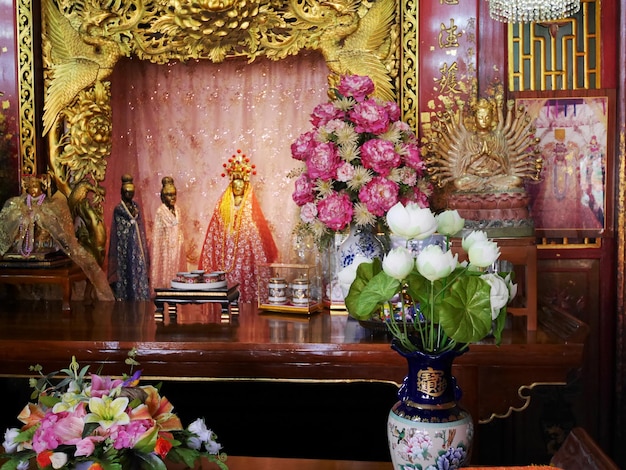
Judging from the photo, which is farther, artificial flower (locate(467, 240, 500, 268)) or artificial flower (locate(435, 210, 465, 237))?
artificial flower (locate(435, 210, 465, 237))

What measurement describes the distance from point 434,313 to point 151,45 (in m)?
2.35

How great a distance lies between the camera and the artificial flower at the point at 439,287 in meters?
1.19

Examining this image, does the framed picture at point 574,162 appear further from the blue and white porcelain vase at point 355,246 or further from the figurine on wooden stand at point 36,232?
the figurine on wooden stand at point 36,232

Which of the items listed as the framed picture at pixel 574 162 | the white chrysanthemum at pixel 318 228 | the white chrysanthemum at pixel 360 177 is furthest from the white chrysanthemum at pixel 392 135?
the framed picture at pixel 574 162

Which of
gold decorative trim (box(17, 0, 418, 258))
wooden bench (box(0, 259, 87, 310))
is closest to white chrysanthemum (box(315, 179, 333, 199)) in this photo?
gold decorative trim (box(17, 0, 418, 258))

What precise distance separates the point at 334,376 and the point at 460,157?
89 centimetres

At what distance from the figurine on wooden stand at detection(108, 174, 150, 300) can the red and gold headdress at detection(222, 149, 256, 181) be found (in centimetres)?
45

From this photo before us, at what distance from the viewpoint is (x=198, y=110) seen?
11.5 ft

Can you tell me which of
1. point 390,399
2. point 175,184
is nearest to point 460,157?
point 390,399

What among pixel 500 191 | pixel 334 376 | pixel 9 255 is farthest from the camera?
pixel 9 255

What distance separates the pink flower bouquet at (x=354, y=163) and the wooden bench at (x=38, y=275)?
1021 mm

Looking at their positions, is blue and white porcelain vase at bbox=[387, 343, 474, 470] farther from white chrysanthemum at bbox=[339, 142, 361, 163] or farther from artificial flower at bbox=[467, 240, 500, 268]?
white chrysanthemum at bbox=[339, 142, 361, 163]

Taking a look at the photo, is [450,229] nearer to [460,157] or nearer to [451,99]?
[460,157]

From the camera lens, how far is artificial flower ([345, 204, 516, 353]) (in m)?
1.19
